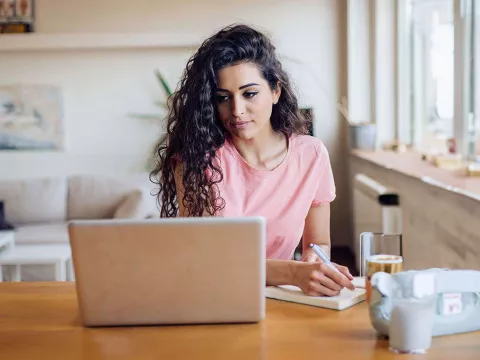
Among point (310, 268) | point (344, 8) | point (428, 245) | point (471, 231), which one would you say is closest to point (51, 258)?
point (428, 245)

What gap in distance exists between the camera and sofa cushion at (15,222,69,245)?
5.40 m

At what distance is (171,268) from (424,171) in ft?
8.98

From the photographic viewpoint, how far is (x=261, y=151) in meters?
2.21

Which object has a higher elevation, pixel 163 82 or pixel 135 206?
pixel 163 82

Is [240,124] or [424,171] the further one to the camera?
[424,171]

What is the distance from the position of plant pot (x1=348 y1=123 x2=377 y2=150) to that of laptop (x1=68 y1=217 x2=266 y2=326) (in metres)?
4.60

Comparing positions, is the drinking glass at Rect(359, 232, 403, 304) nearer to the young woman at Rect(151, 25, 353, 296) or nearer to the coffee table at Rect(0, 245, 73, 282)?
the young woman at Rect(151, 25, 353, 296)

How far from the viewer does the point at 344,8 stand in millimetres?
6578

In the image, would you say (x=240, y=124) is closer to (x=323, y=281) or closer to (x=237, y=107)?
Answer: (x=237, y=107)

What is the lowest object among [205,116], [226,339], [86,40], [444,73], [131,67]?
[226,339]

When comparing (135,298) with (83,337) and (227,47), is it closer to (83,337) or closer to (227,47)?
(83,337)

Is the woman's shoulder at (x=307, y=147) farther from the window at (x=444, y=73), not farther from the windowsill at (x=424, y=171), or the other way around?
the window at (x=444, y=73)

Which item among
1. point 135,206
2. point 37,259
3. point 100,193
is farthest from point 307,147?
point 100,193

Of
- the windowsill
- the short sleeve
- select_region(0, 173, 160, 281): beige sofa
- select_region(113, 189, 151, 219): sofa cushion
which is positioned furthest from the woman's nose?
select_region(0, 173, 160, 281): beige sofa
